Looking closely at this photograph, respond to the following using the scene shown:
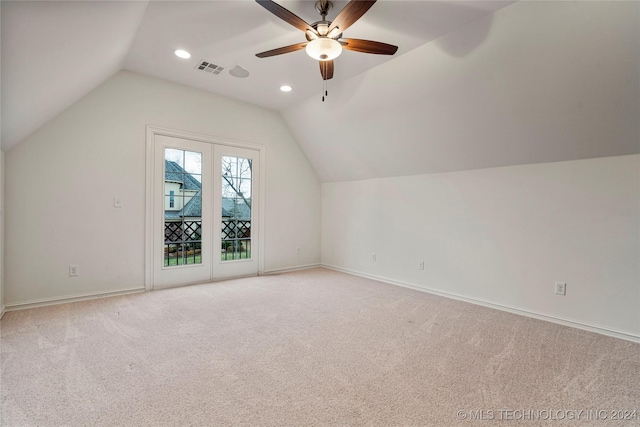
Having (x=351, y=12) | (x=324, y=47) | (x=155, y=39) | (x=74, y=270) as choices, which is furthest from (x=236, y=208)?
(x=351, y=12)

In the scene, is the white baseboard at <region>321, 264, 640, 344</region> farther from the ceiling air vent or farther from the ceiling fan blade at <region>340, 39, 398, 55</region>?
the ceiling air vent

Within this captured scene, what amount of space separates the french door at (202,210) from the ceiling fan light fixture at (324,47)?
8.67ft

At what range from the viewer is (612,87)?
7.70 ft

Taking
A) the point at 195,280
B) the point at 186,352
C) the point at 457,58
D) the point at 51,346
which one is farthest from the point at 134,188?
the point at 457,58

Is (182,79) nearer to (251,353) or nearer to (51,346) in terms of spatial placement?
(51,346)

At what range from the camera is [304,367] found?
6.72ft

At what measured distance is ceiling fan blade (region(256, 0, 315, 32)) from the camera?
1.88 meters

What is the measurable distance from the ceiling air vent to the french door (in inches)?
41.7

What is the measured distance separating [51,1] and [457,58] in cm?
297

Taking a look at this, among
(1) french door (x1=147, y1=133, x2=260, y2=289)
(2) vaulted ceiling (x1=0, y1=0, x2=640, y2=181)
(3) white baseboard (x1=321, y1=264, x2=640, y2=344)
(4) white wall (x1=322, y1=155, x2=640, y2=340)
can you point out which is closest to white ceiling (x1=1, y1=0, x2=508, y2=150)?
(2) vaulted ceiling (x1=0, y1=0, x2=640, y2=181)

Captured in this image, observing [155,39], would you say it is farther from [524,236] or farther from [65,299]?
[524,236]

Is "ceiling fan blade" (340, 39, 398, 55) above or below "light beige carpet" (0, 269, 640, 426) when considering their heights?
above

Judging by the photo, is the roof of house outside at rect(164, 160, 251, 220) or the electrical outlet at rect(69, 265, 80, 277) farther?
the roof of house outside at rect(164, 160, 251, 220)

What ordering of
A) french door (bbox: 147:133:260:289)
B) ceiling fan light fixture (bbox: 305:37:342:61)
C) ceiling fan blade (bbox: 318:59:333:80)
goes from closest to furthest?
ceiling fan light fixture (bbox: 305:37:342:61) < ceiling fan blade (bbox: 318:59:333:80) < french door (bbox: 147:133:260:289)
